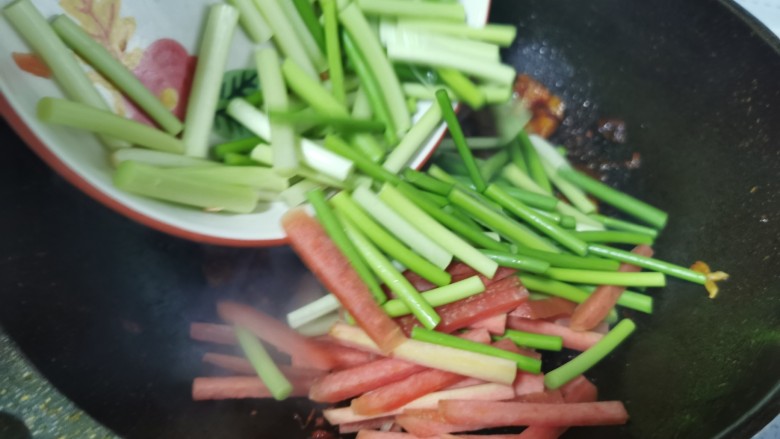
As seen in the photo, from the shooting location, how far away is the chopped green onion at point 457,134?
1261 millimetres

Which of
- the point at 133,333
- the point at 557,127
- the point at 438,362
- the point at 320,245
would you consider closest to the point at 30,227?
the point at 133,333

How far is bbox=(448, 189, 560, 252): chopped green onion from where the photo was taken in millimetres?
1242

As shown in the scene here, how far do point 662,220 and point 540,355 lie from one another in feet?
1.38

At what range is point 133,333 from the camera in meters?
1.19

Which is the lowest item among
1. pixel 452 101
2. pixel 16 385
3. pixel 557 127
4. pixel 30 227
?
pixel 16 385

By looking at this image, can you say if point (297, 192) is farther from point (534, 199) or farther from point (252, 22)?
point (534, 199)

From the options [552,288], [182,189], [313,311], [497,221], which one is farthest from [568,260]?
[182,189]

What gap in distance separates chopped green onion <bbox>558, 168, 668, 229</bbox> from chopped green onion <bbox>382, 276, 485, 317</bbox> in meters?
0.42

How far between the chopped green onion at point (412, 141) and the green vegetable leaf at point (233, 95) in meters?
0.29

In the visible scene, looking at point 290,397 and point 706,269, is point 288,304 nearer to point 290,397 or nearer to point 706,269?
point 290,397

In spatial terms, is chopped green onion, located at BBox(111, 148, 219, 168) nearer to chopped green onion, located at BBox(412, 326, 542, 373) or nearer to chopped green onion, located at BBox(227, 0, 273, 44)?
chopped green onion, located at BBox(227, 0, 273, 44)

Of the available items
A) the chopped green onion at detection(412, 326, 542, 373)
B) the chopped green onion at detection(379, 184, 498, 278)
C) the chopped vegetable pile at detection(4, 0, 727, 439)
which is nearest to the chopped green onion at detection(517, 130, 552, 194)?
the chopped vegetable pile at detection(4, 0, 727, 439)

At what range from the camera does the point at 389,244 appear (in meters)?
1.22

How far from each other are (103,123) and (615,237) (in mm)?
1005
